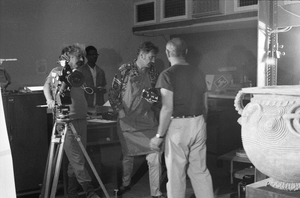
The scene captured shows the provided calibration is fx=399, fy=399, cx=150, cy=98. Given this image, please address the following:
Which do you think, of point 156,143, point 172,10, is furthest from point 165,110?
point 172,10

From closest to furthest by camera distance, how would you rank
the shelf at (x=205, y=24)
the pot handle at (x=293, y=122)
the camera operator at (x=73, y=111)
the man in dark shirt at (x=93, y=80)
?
the pot handle at (x=293, y=122)
the camera operator at (x=73, y=111)
the man in dark shirt at (x=93, y=80)
the shelf at (x=205, y=24)

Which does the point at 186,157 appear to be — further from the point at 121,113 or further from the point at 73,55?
the point at 73,55

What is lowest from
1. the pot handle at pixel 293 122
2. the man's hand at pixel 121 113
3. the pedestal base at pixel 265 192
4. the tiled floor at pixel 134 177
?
the tiled floor at pixel 134 177

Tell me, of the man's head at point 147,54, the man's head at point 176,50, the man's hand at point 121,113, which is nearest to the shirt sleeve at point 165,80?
the man's head at point 176,50

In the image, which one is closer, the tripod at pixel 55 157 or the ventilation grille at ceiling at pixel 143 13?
the tripod at pixel 55 157

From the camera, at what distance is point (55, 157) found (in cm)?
226

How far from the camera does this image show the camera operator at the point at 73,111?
7.00 ft

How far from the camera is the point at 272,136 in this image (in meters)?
1.20

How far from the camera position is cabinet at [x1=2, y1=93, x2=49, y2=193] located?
7.52 ft

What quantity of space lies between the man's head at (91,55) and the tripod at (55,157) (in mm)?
389

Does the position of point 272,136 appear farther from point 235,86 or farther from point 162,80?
point 235,86

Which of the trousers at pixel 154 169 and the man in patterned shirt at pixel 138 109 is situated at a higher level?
the man in patterned shirt at pixel 138 109

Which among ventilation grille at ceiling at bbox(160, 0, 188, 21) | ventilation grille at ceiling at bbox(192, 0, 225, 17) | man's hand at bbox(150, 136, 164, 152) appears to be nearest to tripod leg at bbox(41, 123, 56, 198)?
man's hand at bbox(150, 136, 164, 152)

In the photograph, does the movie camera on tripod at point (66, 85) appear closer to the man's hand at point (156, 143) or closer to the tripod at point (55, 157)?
the tripod at point (55, 157)
